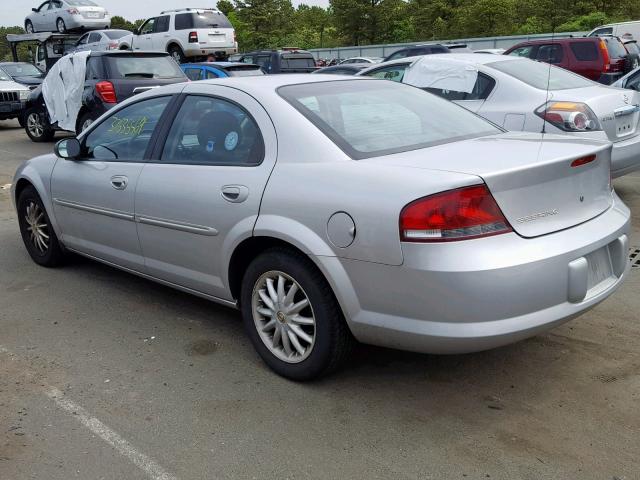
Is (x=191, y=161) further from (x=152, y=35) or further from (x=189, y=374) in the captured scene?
(x=152, y=35)

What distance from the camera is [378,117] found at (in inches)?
147

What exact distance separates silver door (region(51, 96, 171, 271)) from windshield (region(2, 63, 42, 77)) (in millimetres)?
16470

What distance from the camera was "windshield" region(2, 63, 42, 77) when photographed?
1947 centimetres

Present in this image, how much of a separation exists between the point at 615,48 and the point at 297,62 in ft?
28.5

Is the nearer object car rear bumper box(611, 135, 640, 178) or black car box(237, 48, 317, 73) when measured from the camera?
car rear bumper box(611, 135, 640, 178)

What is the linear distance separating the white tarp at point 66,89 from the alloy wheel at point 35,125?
1.14 m

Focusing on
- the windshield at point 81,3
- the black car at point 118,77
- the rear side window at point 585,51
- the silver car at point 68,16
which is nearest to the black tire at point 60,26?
the silver car at point 68,16

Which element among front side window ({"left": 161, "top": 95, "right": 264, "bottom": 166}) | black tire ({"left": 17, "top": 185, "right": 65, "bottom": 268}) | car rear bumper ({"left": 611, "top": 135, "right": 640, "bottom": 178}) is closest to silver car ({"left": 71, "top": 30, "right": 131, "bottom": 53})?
black tire ({"left": 17, "top": 185, "right": 65, "bottom": 268})

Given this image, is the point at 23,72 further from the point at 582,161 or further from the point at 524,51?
the point at 582,161

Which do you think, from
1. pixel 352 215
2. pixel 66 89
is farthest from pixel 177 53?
pixel 352 215

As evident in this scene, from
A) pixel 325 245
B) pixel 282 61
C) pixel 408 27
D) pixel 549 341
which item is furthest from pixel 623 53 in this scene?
pixel 408 27

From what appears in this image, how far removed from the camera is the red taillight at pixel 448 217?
2832 mm

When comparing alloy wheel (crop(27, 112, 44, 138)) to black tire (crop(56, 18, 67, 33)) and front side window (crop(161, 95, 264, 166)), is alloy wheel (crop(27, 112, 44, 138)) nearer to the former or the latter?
front side window (crop(161, 95, 264, 166))

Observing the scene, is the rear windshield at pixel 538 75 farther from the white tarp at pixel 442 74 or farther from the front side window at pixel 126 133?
the front side window at pixel 126 133
